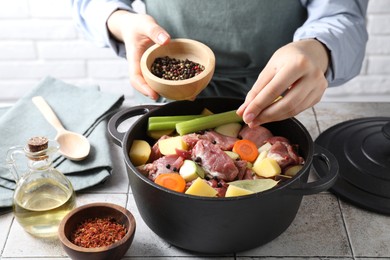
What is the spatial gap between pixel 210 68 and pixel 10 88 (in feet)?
5.18

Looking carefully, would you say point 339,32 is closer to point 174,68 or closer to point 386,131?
point 386,131

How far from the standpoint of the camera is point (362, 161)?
125 centimetres

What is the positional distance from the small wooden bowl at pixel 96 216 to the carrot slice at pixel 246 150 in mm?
247

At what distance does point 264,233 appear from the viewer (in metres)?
1.02

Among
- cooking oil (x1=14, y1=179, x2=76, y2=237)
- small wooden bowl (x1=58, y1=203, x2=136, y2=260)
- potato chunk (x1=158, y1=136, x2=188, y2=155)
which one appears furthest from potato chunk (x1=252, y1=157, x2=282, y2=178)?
cooking oil (x1=14, y1=179, x2=76, y2=237)

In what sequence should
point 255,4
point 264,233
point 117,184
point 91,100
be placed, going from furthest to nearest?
point 91,100 → point 255,4 → point 117,184 → point 264,233

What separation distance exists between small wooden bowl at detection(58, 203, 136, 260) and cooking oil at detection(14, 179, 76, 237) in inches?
2.4

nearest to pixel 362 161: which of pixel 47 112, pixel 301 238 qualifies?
pixel 301 238

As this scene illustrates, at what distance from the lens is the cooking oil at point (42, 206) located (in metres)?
1.09

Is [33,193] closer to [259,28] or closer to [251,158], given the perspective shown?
[251,158]

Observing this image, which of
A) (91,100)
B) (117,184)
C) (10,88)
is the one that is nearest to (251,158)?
(117,184)

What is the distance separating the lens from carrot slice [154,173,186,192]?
1024 millimetres

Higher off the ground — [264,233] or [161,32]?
[161,32]

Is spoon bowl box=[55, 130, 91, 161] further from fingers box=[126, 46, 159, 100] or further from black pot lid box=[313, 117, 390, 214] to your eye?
black pot lid box=[313, 117, 390, 214]
